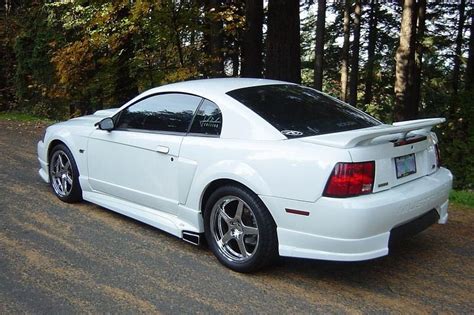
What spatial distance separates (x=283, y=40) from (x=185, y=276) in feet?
20.1

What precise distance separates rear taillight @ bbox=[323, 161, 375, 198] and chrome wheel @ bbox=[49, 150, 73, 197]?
3394mm

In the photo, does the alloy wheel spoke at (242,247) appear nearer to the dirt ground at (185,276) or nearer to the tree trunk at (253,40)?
the dirt ground at (185,276)

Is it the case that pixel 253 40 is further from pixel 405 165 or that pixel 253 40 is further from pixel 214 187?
pixel 405 165

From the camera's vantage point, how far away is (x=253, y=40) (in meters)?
11.9

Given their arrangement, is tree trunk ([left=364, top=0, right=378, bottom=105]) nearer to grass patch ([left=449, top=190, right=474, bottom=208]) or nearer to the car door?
grass patch ([left=449, top=190, right=474, bottom=208])

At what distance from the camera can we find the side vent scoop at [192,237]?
13.9ft

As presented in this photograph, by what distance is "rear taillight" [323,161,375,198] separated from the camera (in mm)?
3395

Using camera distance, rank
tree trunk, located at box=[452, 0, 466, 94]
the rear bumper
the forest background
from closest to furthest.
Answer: the rear bumper < the forest background < tree trunk, located at box=[452, 0, 466, 94]

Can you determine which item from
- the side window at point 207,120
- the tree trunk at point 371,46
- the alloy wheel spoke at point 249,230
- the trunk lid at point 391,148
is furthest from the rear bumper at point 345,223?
the tree trunk at point 371,46

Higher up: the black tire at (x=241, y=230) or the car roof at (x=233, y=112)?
the car roof at (x=233, y=112)

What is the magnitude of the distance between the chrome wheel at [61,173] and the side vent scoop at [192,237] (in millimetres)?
1990

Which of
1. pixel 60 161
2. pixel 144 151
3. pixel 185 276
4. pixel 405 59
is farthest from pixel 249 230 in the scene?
pixel 405 59

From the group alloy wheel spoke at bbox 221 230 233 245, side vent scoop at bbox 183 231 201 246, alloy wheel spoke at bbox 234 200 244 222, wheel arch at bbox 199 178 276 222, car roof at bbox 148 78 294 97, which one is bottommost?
side vent scoop at bbox 183 231 201 246

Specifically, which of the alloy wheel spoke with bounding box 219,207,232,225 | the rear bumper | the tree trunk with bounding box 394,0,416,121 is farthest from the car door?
the tree trunk with bounding box 394,0,416,121
